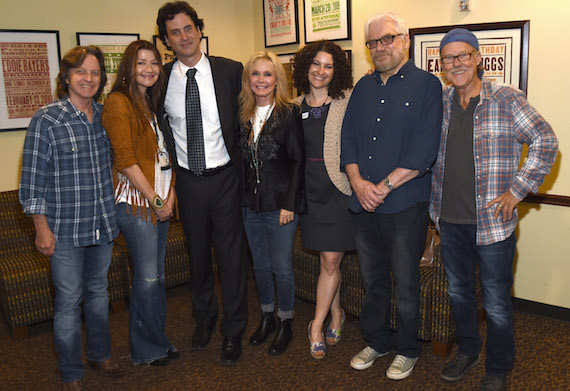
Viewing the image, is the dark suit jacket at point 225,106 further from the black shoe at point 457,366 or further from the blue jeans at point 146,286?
the black shoe at point 457,366

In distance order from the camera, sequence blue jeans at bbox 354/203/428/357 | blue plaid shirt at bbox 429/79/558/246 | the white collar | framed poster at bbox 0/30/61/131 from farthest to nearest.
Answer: framed poster at bbox 0/30/61/131 → the white collar → blue jeans at bbox 354/203/428/357 → blue plaid shirt at bbox 429/79/558/246

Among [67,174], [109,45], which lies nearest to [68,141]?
[67,174]

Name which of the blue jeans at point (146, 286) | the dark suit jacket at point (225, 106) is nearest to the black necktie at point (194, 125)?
the dark suit jacket at point (225, 106)

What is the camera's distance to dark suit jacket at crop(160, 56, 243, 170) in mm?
2645

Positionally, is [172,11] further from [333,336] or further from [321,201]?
[333,336]

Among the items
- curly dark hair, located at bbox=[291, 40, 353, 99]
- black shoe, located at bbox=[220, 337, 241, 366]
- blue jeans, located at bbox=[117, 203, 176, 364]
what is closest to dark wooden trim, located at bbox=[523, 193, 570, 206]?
curly dark hair, located at bbox=[291, 40, 353, 99]

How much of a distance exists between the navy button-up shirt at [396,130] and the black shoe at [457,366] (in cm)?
85

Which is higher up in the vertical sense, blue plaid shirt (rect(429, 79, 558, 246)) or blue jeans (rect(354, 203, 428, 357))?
blue plaid shirt (rect(429, 79, 558, 246))

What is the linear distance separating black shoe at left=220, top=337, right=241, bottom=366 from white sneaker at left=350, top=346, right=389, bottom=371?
0.63 m

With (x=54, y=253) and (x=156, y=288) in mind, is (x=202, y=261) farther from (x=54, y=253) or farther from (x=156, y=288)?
(x=54, y=253)

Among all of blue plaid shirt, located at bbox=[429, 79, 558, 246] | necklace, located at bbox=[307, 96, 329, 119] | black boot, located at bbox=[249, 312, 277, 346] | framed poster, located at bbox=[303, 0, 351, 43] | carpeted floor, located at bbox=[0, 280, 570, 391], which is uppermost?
framed poster, located at bbox=[303, 0, 351, 43]

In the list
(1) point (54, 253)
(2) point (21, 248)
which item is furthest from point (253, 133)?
(2) point (21, 248)

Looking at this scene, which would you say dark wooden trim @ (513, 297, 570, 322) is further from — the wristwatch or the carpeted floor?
the wristwatch

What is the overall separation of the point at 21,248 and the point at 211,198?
172cm
